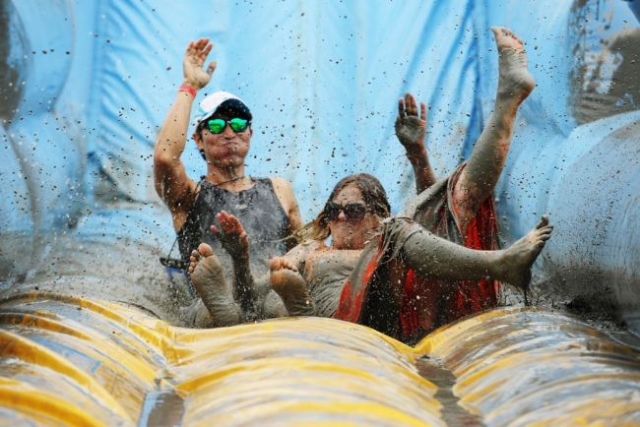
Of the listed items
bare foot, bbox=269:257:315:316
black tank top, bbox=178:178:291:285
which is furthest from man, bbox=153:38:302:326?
bare foot, bbox=269:257:315:316

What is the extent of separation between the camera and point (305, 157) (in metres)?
3.04

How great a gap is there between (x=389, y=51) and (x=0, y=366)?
1680 millimetres

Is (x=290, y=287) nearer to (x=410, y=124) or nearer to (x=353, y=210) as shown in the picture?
(x=353, y=210)

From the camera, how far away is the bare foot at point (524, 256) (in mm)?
2271

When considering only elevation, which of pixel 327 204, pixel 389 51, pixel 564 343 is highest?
pixel 389 51

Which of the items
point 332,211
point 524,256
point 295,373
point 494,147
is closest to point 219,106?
point 332,211

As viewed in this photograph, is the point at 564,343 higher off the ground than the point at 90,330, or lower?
lower

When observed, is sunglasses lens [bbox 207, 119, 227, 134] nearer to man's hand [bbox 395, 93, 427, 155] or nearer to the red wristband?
the red wristband

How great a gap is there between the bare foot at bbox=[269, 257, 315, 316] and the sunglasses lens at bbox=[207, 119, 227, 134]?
582 millimetres

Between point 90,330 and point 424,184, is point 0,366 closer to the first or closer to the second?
point 90,330

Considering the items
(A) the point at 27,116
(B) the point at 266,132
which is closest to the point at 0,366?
(A) the point at 27,116

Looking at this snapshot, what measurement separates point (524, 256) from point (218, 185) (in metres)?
0.84

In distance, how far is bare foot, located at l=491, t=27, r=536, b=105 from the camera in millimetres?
2543

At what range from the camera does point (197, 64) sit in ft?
9.74
